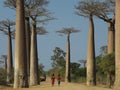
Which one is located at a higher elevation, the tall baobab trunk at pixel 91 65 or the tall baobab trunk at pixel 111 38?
the tall baobab trunk at pixel 111 38

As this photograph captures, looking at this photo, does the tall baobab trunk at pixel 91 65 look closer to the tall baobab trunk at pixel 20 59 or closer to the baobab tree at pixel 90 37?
the baobab tree at pixel 90 37

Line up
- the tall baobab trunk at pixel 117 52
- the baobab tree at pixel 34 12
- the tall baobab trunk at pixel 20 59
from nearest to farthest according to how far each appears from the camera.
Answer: the tall baobab trunk at pixel 117 52
the tall baobab trunk at pixel 20 59
the baobab tree at pixel 34 12

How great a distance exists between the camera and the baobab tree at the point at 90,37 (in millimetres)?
31688

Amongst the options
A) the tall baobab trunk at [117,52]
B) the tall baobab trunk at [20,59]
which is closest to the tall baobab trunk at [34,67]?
the tall baobab trunk at [20,59]

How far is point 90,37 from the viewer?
1283 inches

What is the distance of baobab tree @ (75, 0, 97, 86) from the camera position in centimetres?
3169

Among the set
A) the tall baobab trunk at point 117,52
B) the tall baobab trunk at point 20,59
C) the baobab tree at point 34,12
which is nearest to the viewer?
the tall baobab trunk at point 117,52

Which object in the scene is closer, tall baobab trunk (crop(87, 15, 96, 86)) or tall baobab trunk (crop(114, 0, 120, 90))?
tall baobab trunk (crop(114, 0, 120, 90))

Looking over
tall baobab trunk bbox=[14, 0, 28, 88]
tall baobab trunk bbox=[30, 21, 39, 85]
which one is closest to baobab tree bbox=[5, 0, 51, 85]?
tall baobab trunk bbox=[30, 21, 39, 85]

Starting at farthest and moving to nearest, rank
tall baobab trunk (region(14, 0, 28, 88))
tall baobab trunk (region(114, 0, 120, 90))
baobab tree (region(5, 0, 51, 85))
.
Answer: baobab tree (region(5, 0, 51, 85)) → tall baobab trunk (region(14, 0, 28, 88)) → tall baobab trunk (region(114, 0, 120, 90))

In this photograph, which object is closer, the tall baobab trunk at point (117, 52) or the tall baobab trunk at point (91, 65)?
the tall baobab trunk at point (117, 52)

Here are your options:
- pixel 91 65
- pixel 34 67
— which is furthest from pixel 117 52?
pixel 34 67

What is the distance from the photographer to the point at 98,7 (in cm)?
3212

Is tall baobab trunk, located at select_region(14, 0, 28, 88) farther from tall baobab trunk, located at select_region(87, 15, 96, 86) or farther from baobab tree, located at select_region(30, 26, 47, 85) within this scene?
tall baobab trunk, located at select_region(87, 15, 96, 86)
